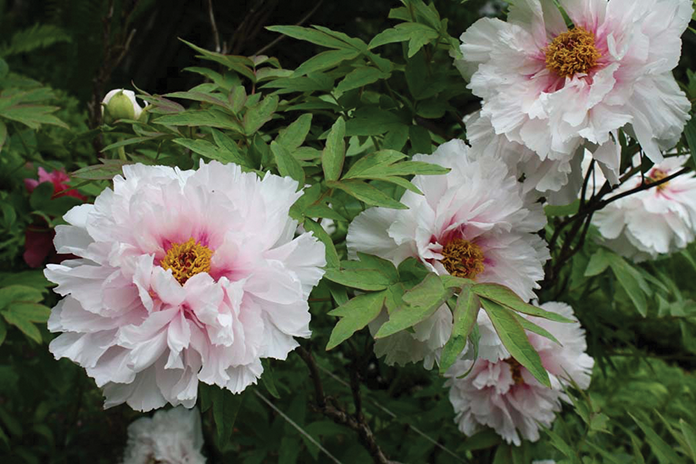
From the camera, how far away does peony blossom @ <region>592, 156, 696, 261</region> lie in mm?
1086

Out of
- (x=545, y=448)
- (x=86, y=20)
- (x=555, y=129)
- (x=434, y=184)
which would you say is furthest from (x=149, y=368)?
(x=86, y=20)

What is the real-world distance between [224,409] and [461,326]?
22 centimetres

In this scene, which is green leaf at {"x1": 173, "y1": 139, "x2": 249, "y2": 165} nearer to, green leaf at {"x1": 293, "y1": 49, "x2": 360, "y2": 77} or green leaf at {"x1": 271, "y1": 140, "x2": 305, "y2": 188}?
green leaf at {"x1": 271, "y1": 140, "x2": 305, "y2": 188}

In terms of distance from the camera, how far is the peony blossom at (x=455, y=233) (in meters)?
0.69

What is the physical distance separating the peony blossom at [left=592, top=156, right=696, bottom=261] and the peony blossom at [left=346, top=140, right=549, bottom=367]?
0.42 m

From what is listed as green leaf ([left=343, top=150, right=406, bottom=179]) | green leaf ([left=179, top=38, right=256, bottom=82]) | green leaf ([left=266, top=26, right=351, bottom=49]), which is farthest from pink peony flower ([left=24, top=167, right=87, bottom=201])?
green leaf ([left=343, top=150, right=406, bottom=179])

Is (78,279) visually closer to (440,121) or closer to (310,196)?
(310,196)

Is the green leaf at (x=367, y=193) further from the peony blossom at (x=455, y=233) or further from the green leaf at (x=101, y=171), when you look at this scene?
the green leaf at (x=101, y=171)

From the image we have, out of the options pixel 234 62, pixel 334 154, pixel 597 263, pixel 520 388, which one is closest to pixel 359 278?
pixel 334 154

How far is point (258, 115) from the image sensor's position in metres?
0.76

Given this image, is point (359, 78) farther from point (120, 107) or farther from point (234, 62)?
point (120, 107)

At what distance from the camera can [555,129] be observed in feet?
2.24

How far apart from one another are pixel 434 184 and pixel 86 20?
2.40 meters

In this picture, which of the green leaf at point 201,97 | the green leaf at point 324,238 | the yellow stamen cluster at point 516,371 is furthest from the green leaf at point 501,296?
the yellow stamen cluster at point 516,371
